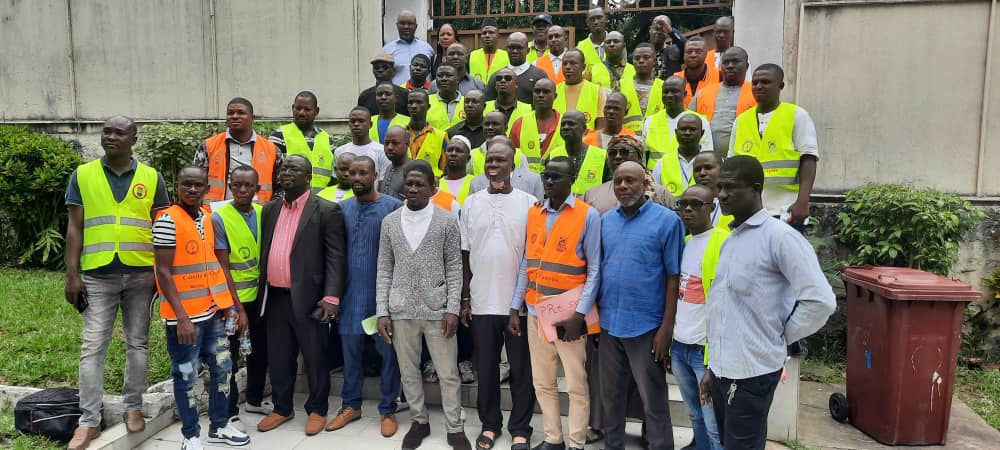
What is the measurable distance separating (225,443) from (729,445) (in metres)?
3.53

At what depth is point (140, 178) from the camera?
457cm

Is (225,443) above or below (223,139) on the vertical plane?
below

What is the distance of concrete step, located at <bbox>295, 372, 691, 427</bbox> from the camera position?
505 centimetres

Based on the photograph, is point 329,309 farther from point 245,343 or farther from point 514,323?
point 514,323

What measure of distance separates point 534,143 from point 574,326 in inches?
93.7

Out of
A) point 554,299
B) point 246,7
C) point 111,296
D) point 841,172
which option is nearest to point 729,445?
point 554,299

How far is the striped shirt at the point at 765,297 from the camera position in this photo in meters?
2.84

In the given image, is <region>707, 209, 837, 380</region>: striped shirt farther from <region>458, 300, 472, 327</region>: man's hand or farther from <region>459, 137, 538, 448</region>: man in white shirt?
<region>458, 300, 472, 327</region>: man's hand

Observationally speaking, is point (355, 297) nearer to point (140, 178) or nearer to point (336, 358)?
point (336, 358)

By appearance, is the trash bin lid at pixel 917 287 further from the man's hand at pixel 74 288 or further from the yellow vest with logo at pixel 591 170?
the man's hand at pixel 74 288

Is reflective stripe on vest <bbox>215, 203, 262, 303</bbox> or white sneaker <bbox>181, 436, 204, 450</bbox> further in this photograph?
reflective stripe on vest <bbox>215, 203, 262, 303</bbox>

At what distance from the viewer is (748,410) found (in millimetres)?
2982

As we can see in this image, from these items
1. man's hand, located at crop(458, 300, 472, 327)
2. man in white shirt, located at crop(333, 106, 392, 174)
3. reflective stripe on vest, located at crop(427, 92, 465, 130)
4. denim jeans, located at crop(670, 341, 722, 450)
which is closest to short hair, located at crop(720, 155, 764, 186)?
denim jeans, located at crop(670, 341, 722, 450)

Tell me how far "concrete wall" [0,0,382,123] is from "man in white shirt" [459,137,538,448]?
555cm
